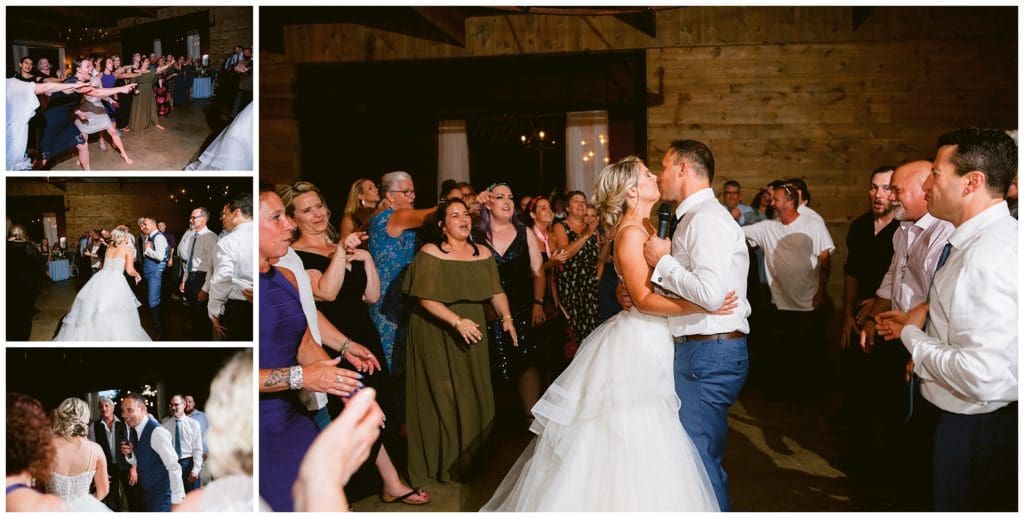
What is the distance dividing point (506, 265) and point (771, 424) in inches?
73.1

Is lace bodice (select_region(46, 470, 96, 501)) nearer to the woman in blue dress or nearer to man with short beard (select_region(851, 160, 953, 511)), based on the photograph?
the woman in blue dress

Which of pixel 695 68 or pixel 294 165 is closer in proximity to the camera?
pixel 695 68

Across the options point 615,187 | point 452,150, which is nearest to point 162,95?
point 615,187

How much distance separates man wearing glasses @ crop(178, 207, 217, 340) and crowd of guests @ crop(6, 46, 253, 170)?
31 centimetres

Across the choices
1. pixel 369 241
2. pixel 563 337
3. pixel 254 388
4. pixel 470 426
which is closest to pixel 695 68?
pixel 563 337

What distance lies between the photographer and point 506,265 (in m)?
4.14

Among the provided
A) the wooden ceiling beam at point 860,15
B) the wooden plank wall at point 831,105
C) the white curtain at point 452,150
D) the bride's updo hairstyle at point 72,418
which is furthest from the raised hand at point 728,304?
the white curtain at point 452,150

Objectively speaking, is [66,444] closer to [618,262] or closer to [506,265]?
[618,262]

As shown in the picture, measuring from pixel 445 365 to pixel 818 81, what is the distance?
4.68 meters

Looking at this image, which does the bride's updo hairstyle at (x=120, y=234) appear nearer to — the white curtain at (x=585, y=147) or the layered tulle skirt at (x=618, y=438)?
the layered tulle skirt at (x=618, y=438)

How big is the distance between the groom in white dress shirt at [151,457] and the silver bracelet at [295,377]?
416mm

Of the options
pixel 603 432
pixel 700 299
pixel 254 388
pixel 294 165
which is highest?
pixel 294 165

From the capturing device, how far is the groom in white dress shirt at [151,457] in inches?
86.4

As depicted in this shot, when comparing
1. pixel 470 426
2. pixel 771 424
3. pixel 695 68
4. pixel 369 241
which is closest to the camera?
pixel 470 426
